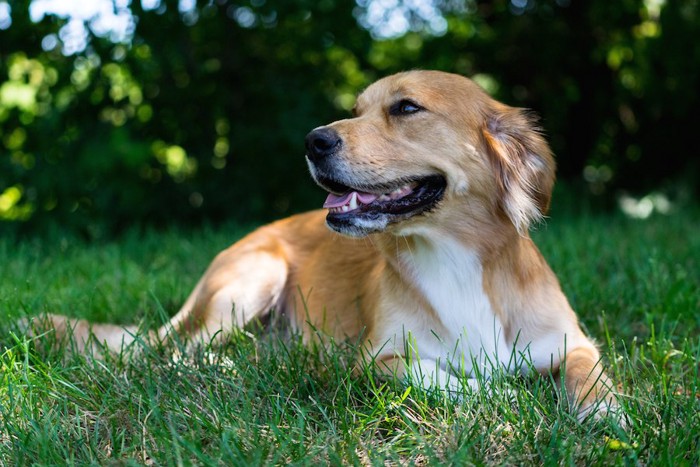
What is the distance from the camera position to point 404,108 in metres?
3.13

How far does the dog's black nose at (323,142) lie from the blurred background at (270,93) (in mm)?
2991

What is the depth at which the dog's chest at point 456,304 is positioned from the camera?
2.99 meters

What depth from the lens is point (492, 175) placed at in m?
3.05

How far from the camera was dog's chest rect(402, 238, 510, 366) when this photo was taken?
2.99 metres

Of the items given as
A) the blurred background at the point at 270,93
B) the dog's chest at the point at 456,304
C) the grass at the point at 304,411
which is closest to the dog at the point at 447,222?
the dog's chest at the point at 456,304

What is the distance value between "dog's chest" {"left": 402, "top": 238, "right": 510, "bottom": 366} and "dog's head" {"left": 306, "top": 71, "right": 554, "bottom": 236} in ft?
0.51

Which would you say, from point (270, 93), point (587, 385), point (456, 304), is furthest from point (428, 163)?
point (270, 93)

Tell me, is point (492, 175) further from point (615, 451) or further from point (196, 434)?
point (196, 434)

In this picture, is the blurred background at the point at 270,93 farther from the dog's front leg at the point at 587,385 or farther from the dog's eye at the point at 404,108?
the dog's front leg at the point at 587,385

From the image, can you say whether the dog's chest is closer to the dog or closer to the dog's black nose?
the dog

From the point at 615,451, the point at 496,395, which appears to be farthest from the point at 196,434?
the point at 615,451

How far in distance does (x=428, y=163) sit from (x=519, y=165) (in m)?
0.37

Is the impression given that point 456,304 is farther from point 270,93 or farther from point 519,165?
point 270,93

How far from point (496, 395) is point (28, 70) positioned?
511cm
